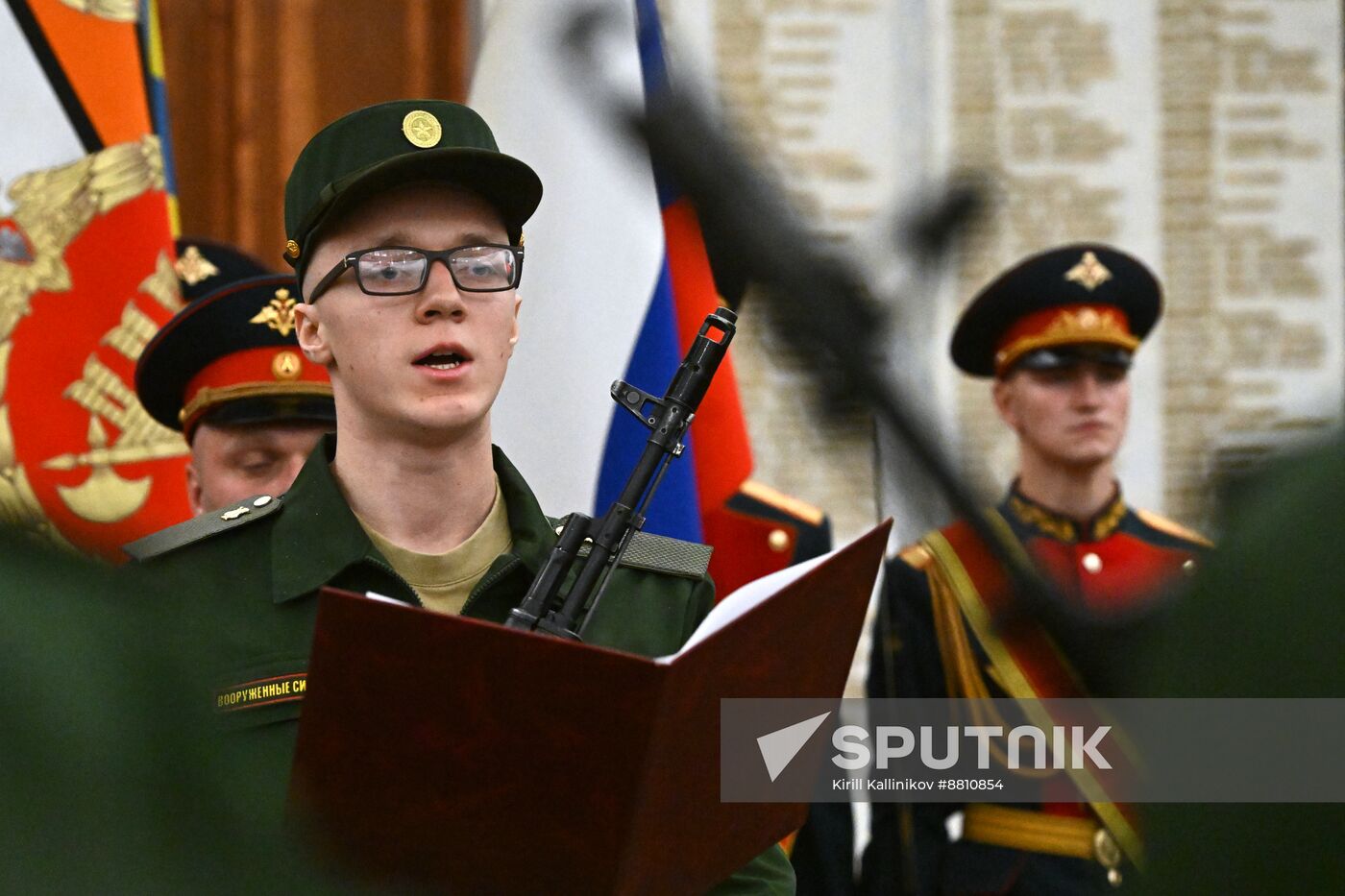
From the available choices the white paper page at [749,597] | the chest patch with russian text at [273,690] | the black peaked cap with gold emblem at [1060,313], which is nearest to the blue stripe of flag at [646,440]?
the black peaked cap with gold emblem at [1060,313]

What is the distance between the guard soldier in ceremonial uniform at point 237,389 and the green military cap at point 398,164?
44.9 inches

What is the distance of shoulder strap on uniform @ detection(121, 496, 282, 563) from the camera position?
204 cm

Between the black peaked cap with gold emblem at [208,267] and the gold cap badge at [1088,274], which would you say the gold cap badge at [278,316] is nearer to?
the black peaked cap with gold emblem at [208,267]

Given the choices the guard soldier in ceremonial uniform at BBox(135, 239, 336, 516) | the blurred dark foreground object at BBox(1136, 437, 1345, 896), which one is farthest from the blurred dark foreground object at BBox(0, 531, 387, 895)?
the guard soldier in ceremonial uniform at BBox(135, 239, 336, 516)

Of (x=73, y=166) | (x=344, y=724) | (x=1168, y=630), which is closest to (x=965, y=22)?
(x=73, y=166)

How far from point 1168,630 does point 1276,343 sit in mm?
5897

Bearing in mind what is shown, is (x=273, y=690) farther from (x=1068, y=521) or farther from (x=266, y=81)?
(x=266, y=81)

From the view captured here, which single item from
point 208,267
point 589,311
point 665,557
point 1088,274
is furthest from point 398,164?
point 1088,274

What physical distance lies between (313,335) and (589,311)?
1.60 m

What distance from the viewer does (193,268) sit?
13.6ft

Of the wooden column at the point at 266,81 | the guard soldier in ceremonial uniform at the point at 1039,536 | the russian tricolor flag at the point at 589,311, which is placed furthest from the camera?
the wooden column at the point at 266,81

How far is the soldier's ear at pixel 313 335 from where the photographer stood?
2.08 metres

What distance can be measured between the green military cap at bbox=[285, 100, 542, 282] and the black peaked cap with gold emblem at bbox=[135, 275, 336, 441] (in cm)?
118

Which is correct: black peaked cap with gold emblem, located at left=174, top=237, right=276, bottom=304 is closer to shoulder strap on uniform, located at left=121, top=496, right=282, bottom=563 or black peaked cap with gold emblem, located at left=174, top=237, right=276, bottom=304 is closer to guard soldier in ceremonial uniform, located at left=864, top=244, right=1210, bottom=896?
guard soldier in ceremonial uniform, located at left=864, top=244, right=1210, bottom=896
